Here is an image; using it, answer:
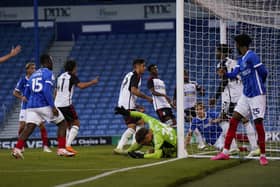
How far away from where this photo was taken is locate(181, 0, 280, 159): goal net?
50.6 feet

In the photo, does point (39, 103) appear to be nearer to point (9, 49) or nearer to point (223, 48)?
point (223, 48)

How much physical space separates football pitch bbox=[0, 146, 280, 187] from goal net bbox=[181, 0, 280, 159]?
6.88 feet

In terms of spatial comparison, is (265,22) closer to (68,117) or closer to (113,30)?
(68,117)

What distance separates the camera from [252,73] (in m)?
12.8

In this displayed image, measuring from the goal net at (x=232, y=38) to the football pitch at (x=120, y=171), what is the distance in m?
2.10

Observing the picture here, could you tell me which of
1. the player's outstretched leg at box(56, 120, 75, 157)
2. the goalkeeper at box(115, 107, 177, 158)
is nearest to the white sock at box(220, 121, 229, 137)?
the goalkeeper at box(115, 107, 177, 158)

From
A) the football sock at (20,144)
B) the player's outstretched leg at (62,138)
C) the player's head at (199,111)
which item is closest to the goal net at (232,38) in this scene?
the player's head at (199,111)

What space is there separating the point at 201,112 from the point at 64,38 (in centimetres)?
1950

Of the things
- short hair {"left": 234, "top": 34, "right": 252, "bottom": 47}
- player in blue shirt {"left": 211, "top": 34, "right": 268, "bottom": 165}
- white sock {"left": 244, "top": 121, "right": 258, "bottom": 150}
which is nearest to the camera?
player in blue shirt {"left": 211, "top": 34, "right": 268, "bottom": 165}

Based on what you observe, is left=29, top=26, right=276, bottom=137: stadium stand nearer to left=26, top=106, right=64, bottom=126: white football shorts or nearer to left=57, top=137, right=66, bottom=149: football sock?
left=57, top=137, right=66, bottom=149: football sock

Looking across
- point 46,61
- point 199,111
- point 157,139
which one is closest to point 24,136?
point 46,61

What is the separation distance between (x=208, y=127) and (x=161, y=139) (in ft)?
10.7

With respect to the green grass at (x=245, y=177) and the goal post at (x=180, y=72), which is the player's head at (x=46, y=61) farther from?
the green grass at (x=245, y=177)

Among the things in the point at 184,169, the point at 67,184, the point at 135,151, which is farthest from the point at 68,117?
the point at 67,184
